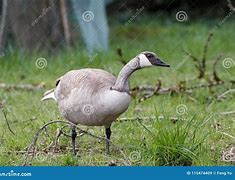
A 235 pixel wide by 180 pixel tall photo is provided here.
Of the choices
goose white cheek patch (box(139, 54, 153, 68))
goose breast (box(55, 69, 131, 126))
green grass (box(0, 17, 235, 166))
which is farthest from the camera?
green grass (box(0, 17, 235, 166))

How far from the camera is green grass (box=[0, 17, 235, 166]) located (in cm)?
476

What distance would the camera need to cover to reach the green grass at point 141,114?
476 centimetres

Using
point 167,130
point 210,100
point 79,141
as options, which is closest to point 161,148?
point 167,130

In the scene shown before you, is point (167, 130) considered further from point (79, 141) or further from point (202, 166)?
point (79, 141)

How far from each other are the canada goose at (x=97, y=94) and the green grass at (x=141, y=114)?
32 cm

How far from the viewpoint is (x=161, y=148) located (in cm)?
471

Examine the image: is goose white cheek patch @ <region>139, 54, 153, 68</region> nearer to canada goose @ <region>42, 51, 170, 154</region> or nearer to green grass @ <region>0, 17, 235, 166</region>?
canada goose @ <region>42, 51, 170, 154</region>

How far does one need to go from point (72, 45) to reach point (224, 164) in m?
4.81

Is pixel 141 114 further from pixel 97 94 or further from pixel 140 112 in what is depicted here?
pixel 97 94

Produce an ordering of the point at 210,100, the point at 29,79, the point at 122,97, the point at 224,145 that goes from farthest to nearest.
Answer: the point at 29,79
the point at 210,100
the point at 224,145
the point at 122,97

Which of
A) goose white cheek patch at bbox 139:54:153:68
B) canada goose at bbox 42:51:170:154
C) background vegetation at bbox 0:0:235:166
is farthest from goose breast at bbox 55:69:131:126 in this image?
background vegetation at bbox 0:0:235:166

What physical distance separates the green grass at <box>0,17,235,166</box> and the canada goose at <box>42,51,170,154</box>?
32 cm

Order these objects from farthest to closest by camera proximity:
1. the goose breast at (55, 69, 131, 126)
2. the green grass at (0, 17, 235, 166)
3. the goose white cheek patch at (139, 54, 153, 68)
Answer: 1. the green grass at (0, 17, 235, 166)
2. the goose white cheek patch at (139, 54, 153, 68)
3. the goose breast at (55, 69, 131, 126)

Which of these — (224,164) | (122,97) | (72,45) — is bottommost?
(224,164)
